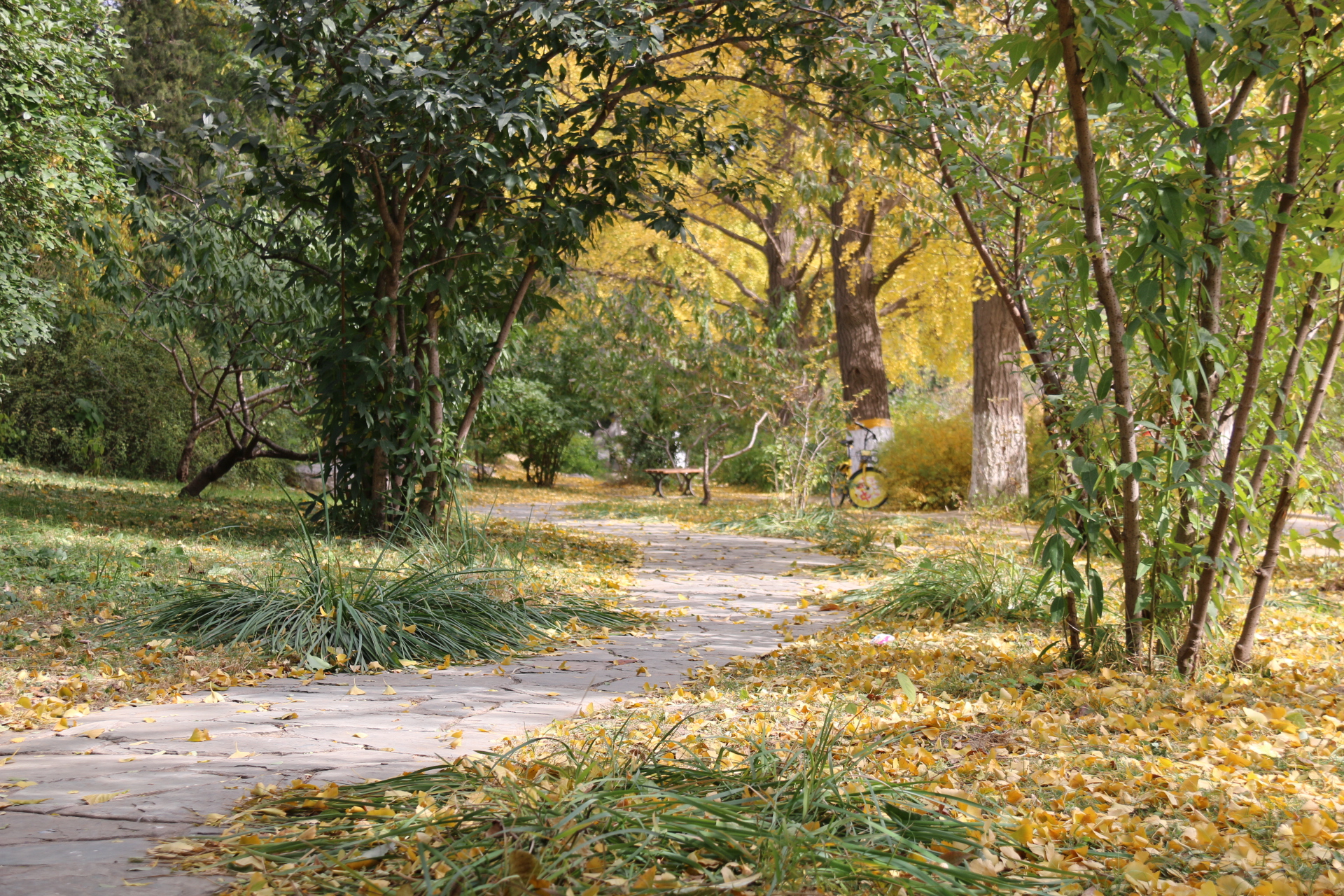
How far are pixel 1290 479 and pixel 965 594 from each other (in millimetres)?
2034

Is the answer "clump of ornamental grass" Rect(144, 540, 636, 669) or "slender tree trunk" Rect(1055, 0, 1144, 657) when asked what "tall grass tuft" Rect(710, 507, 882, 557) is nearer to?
"clump of ornamental grass" Rect(144, 540, 636, 669)

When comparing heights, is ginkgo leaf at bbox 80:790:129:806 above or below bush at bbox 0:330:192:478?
below

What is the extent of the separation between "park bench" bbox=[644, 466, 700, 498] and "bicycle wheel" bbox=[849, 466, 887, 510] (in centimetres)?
286

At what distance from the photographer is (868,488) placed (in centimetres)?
1299

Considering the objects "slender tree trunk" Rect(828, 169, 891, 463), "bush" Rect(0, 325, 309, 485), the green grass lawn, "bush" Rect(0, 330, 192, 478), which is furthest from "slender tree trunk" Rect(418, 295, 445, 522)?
"slender tree trunk" Rect(828, 169, 891, 463)

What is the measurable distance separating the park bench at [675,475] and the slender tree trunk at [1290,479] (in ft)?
38.4

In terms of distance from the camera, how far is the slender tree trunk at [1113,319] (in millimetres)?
2854

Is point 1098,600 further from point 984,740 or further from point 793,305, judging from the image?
point 793,305

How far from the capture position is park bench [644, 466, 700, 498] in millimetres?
15474

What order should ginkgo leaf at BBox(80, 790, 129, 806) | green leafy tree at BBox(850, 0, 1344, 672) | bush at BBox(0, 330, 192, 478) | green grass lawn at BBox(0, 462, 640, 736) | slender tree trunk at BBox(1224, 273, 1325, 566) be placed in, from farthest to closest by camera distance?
bush at BBox(0, 330, 192, 478)
green grass lawn at BBox(0, 462, 640, 736)
slender tree trunk at BBox(1224, 273, 1325, 566)
green leafy tree at BBox(850, 0, 1344, 672)
ginkgo leaf at BBox(80, 790, 129, 806)

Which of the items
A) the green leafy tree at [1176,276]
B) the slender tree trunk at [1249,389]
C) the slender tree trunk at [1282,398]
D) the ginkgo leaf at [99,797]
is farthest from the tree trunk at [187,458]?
the slender tree trunk at [1282,398]

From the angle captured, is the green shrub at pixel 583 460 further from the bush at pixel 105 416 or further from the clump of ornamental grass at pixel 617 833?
the clump of ornamental grass at pixel 617 833

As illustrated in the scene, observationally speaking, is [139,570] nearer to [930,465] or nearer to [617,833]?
[617,833]

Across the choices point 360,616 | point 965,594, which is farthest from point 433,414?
point 965,594
